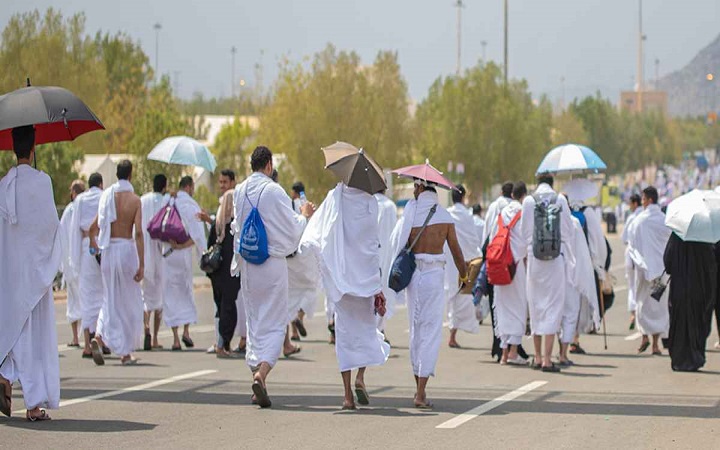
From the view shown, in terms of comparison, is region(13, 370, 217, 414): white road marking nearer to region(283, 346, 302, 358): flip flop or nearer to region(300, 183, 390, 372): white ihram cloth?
region(283, 346, 302, 358): flip flop

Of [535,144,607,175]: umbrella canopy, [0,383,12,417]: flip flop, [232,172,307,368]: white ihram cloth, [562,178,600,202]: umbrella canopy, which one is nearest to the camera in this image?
[0,383,12,417]: flip flop

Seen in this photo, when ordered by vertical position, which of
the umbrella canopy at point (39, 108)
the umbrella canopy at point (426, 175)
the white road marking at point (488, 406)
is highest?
the umbrella canopy at point (39, 108)

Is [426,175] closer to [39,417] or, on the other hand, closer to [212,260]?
[39,417]

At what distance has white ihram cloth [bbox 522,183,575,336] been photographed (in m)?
14.2

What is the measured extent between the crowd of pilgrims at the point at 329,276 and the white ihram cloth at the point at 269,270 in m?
0.01

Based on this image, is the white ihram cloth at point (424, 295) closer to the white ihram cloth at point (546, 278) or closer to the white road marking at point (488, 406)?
the white road marking at point (488, 406)

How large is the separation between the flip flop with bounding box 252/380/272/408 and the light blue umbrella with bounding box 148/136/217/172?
672 cm

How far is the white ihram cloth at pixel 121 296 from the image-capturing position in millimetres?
14711

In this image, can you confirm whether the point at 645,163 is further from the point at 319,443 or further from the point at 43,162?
the point at 319,443

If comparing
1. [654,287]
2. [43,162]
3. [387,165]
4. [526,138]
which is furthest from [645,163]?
[654,287]

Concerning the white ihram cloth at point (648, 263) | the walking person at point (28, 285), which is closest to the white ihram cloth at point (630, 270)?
the white ihram cloth at point (648, 263)

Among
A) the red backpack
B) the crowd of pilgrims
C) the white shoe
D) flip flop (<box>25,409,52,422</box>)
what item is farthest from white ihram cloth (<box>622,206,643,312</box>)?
flip flop (<box>25,409,52,422</box>)

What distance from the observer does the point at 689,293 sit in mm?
14539

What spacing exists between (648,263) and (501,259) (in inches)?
121
